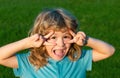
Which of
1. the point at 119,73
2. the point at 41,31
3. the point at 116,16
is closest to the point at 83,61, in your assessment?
the point at 41,31

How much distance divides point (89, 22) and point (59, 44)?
8.78 meters

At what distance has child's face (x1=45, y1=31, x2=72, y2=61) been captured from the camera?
464 cm

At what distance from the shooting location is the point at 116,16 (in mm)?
13719

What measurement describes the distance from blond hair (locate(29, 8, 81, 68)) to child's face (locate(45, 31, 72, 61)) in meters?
0.05

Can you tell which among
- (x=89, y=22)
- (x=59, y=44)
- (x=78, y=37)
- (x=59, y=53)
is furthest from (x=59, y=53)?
(x=89, y=22)

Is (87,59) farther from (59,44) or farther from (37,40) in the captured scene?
(37,40)

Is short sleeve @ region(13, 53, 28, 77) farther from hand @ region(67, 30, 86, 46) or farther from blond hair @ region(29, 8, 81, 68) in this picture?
hand @ region(67, 30, 86, 46)

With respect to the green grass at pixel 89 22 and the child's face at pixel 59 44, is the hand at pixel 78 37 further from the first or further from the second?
the green grass at pixel 89 22

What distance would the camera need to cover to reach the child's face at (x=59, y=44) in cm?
464

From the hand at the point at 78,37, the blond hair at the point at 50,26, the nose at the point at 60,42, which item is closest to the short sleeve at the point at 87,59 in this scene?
the blond hair at the point at 50,26

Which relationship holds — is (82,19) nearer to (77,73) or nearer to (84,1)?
(84,1)

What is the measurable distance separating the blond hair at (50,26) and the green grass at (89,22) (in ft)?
12.6

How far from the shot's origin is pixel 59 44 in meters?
4.61

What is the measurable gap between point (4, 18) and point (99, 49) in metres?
9.32
